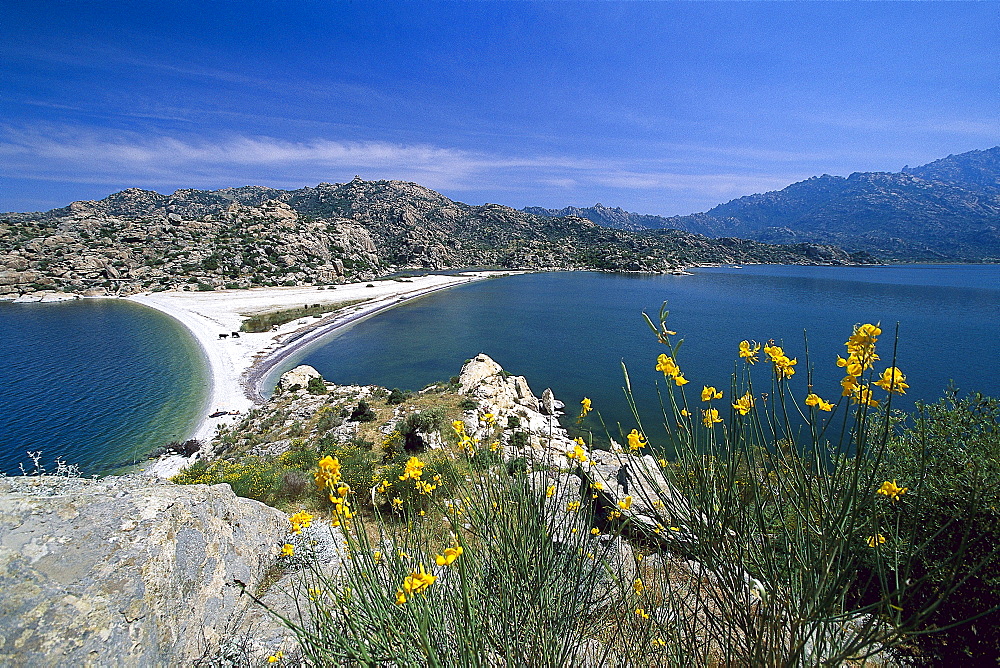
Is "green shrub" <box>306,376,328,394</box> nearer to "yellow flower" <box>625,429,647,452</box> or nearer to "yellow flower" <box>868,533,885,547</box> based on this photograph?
"yellow flower" <box>625,429,647,452</box>

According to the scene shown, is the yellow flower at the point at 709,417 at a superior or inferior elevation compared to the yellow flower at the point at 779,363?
inferior

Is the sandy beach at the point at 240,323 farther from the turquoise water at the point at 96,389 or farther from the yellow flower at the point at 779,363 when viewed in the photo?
the yellow flower at the point at 779,363

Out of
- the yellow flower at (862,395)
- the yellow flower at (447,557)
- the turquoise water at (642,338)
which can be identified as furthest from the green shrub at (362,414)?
the yellow flower at (862,395)

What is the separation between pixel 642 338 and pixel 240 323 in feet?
104

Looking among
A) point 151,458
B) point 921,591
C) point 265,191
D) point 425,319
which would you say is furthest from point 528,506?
point 265,191

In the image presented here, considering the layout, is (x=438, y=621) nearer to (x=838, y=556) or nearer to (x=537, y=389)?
(x=838, y=556)

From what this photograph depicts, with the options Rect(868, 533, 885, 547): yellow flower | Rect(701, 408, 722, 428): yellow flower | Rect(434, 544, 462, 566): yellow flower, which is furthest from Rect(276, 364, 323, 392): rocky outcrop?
Rect(868, 533, 885, 547): yellow flower

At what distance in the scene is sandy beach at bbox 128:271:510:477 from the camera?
16.7 meters

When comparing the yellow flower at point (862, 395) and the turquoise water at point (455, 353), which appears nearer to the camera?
the yellow flower at point (862, 395)

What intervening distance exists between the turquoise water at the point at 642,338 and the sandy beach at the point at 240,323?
2.19 metres

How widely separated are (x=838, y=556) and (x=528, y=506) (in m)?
1.47

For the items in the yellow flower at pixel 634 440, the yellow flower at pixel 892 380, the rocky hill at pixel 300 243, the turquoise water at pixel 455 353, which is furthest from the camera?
the rocky hill at pixel 300 243

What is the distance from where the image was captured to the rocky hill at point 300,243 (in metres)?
51.5

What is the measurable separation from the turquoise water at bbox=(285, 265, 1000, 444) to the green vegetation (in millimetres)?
4906
